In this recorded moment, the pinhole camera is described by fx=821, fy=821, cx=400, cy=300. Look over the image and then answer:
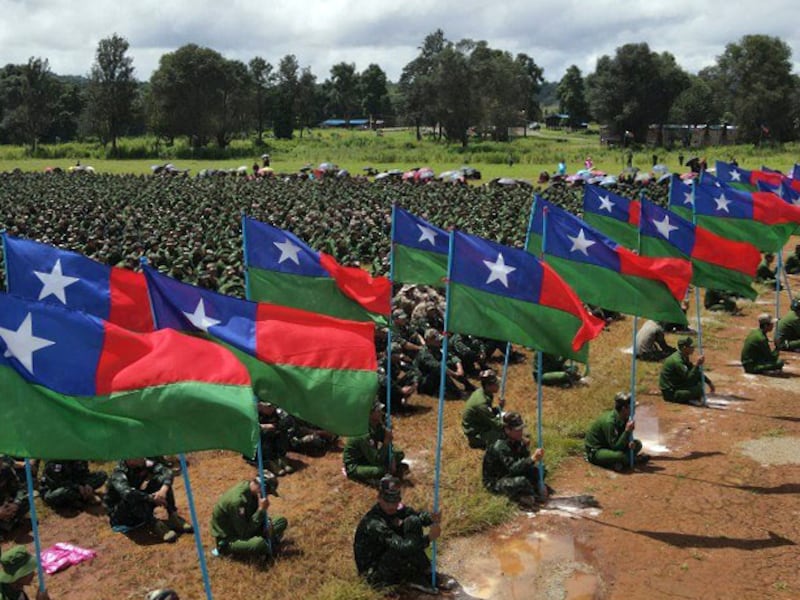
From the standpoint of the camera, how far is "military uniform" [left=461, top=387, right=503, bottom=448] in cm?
1227

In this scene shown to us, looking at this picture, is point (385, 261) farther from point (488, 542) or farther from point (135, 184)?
point (135, 184)

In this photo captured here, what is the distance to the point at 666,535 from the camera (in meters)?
10.1

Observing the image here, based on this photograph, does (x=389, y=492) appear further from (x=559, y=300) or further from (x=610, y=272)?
(x=610, y=272)

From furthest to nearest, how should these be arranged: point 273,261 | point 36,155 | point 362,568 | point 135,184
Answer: point 36,155 < point 135,184 < point 273,261 < point 362,568

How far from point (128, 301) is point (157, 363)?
322 centimetres

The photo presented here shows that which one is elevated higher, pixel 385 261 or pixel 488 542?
pixel 385 261

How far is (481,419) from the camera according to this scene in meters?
12.3

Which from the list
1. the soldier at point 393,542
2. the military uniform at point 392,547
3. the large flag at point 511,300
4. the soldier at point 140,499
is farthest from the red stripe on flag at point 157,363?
the large flag at point 511,300

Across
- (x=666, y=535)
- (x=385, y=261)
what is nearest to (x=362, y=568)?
(x=666, y=535)

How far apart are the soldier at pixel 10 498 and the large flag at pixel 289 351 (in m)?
3.73

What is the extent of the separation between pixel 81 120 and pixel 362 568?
325ft

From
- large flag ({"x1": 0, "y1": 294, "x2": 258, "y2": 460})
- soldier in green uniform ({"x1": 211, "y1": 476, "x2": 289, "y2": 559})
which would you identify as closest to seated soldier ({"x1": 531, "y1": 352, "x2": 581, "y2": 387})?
soldier in green uniform ({"x1": 211, "y1": 476, "x2": 289, "y2": 559})

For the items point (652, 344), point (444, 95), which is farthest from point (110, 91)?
point (652, 344)

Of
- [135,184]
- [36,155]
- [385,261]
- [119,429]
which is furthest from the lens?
[36,155]
